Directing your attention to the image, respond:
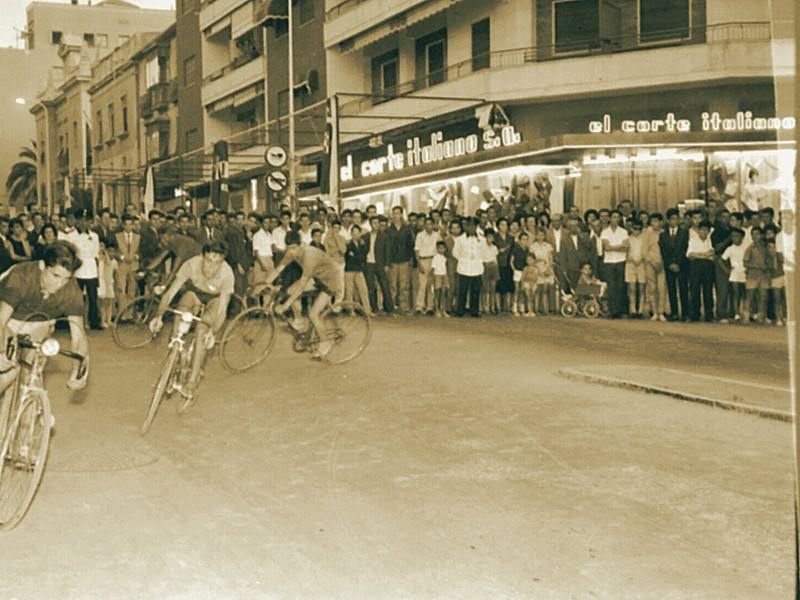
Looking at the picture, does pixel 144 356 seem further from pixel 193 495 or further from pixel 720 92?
pixel 720 92

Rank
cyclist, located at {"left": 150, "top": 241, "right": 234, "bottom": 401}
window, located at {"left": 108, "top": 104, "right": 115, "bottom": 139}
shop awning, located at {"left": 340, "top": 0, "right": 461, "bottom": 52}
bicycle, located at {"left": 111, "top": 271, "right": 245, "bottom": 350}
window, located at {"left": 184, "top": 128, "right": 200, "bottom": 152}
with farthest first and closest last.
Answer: window, located at {"left": 108, "top": 104, "right": 115, "bottom": 139}
window, located at {"left": 184, "top": 128, "right": 200, "bottom": 152}
shop awning, located at {"left": 340, "top": 0, "right": 461, "bottom": 52}
bicycle, located at {"left": 111, "top": 271, "right": 245, "bottom": 350}
cyclist, located at {"left": 150, "top": 241, "right": 234, "bottom": 401}

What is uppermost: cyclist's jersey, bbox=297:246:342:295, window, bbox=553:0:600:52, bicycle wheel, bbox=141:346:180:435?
window, bbox=553:0:600:52

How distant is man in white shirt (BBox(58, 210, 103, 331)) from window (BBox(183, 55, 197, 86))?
102 ft

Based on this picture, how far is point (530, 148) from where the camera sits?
79.4 ft

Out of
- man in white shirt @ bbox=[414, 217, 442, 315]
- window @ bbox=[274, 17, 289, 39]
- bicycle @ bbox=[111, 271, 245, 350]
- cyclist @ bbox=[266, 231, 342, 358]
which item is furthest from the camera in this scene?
window @ bbox=[274, 17, 289, 39]

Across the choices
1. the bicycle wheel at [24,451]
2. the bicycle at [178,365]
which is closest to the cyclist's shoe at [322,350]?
the bicycle at [178,365]

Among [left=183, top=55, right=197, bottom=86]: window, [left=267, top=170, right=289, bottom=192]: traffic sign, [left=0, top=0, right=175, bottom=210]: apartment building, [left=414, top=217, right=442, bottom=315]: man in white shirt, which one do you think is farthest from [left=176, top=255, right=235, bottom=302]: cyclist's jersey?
[left=0, top=0, right=175, bottom=210]: apartment building

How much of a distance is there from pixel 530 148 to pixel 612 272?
6.18 metres

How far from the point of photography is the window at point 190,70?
4712 centimetres

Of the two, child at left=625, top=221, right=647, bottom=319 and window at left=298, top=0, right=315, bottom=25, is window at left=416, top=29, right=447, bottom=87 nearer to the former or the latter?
window at left=298, top=0, right=315, bottom=25

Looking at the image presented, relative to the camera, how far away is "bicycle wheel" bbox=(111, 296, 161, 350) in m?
14.8

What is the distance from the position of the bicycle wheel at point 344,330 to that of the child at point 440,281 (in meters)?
6.71

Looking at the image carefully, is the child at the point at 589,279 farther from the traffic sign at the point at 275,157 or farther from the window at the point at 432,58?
the window at the point at 432,58

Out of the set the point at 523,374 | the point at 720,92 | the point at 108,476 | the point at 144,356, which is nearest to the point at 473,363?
the point at 523,374
